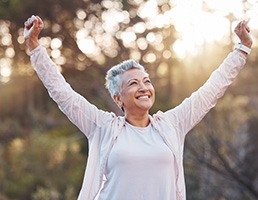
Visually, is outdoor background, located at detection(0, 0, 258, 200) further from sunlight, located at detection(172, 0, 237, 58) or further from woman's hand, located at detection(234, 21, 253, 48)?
woman's hand, located at detection(234, 21, 253, 48)

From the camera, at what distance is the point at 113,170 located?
228cm

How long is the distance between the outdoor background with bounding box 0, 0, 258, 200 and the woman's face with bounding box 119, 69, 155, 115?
382cm

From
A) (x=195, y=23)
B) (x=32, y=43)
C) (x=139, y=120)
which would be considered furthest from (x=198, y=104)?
(x=195, y=23)

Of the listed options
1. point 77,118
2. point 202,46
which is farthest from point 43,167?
point 77,118

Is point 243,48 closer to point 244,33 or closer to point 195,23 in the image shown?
point 244,33

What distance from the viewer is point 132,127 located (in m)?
2.37

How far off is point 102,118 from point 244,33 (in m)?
0.68

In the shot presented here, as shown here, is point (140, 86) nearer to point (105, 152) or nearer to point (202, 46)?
point (105, 152)

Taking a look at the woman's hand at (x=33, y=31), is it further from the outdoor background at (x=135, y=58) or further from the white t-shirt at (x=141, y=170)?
the outdoor background at (x=135, y=58)

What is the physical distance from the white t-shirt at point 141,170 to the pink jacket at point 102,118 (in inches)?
2.0

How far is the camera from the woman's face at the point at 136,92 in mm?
2367

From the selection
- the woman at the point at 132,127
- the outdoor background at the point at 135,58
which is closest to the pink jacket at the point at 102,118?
the woman at the point at 132,127

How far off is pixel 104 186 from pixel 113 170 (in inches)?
4.0

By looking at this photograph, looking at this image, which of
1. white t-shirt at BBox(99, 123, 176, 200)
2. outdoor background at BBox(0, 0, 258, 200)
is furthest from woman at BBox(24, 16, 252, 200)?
outdoor background at BBox(0, 0, 258, 200)
